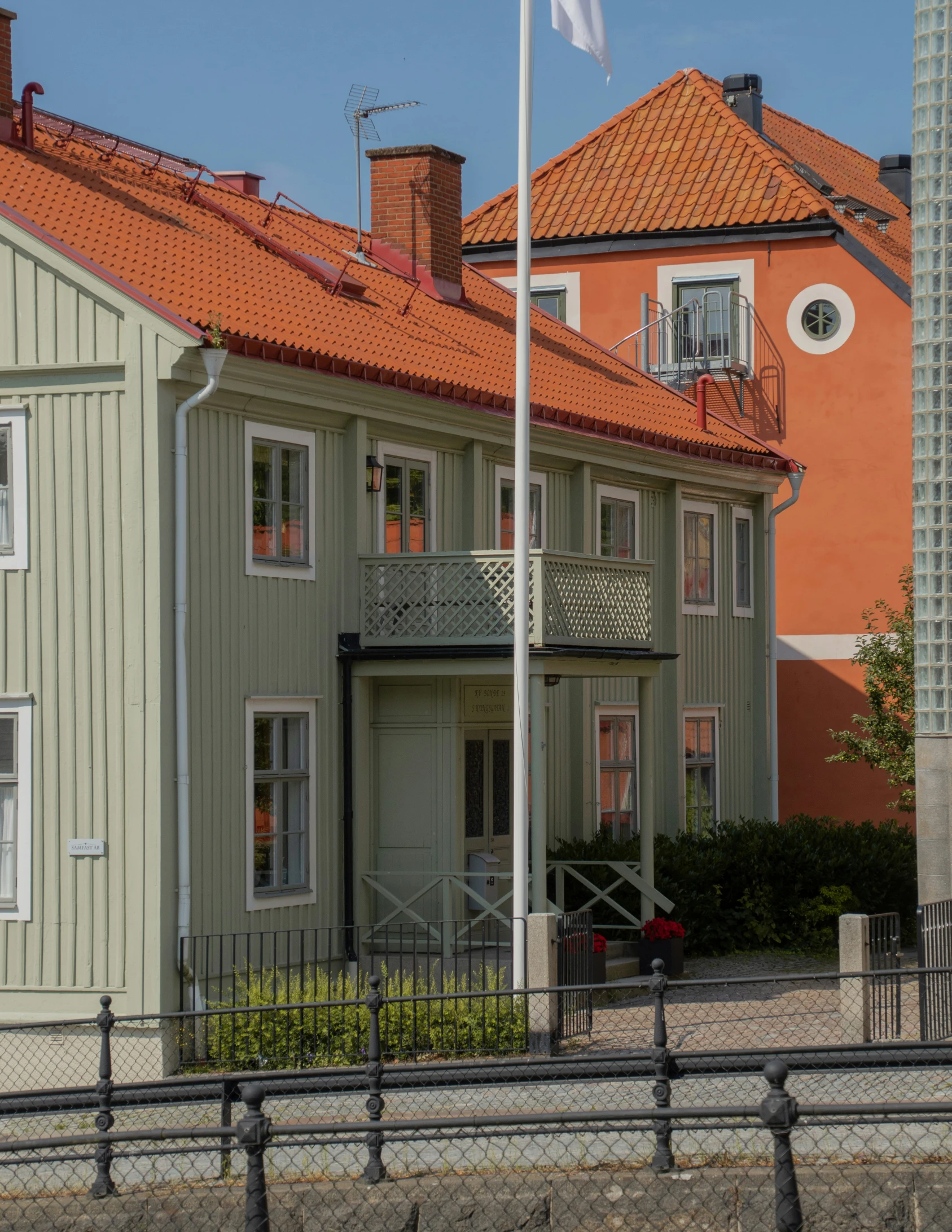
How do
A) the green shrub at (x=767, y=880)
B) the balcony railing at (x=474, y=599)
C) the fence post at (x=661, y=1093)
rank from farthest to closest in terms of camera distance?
the green shrub at (x=767, y=880), the balcony railing at (x=474, y=599), the fence post at (x=661, y=1093)

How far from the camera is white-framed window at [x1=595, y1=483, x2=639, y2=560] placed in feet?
71.7

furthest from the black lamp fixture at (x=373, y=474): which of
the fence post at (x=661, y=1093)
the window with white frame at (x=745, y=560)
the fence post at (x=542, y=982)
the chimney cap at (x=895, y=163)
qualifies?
the chimney cap at (x=895, y=163)

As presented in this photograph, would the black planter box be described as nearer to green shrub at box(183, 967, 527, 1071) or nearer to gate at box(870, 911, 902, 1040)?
gate at box(870, 911, 902, 1040)

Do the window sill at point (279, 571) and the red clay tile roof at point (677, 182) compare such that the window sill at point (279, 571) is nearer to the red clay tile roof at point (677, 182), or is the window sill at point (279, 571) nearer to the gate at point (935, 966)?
the gate at point (935, 966)

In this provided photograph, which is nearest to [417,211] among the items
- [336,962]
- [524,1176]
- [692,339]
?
[692,339]

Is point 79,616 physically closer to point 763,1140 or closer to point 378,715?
point 378,715

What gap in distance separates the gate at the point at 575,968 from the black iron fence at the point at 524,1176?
5380 millimetres

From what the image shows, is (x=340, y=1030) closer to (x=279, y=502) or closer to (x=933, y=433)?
(x=279, y=502)

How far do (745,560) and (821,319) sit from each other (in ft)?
18.8

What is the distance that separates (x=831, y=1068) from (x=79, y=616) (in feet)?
27.9

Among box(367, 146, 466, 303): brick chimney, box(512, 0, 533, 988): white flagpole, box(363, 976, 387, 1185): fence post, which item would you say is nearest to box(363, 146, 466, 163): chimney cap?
box(367, 146, 466, 303): brick chimney

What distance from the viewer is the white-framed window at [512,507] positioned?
66.2 feet

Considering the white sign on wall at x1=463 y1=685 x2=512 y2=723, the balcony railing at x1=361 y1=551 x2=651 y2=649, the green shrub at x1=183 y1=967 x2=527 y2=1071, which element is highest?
the balcony railing at x1=361 y1=551 x2=651 y2=649

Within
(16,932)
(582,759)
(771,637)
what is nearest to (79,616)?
(16,932)
